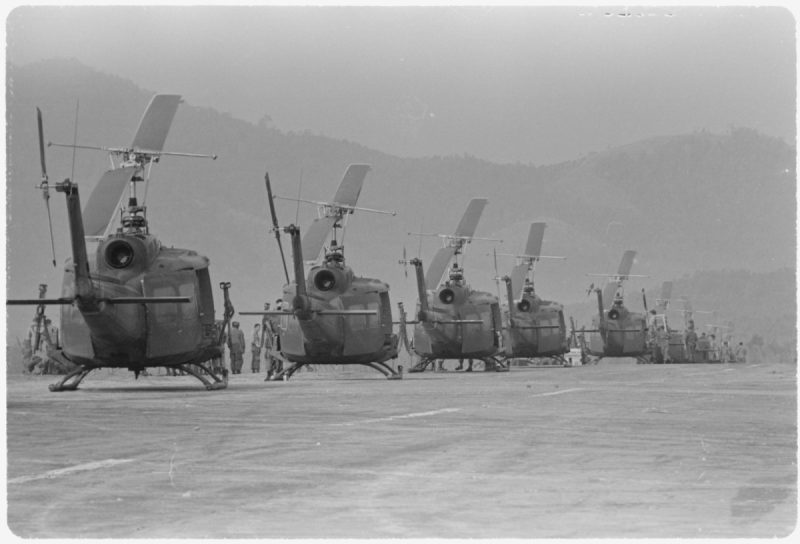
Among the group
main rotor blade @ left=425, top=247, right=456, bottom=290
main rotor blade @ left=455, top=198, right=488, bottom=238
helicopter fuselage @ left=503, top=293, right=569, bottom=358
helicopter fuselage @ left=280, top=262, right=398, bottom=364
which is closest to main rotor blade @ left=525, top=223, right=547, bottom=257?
helicopter fuselage @ left=503, top=293, right=569, bottom=358

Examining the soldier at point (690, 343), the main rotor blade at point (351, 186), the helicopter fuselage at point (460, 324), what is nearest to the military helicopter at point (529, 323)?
the helicopter fuselage at point (460, 324)

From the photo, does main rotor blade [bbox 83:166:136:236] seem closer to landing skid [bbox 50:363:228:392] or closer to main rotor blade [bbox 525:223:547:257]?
landing skid [bbox 50:363:228:392]

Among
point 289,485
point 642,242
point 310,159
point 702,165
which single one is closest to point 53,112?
point 310,159

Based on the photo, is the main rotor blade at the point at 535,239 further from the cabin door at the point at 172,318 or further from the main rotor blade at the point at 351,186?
the cabin door at the point at 172,318

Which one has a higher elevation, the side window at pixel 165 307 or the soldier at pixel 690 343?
the side window at pixel 165 307

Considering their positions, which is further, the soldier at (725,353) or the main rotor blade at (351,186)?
the soldier at (725,353)

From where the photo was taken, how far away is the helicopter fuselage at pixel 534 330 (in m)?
66.5

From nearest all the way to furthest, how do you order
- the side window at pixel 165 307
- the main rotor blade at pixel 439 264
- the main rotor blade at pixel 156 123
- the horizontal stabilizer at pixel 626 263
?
the side window at pixel 165 307
the main rotor blade at pixel 156 123
the main rotor blade at pixel 439 264
the horizontal stabilizer at pixel 626 263

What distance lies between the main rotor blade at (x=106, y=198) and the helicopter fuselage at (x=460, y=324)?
76.9ft

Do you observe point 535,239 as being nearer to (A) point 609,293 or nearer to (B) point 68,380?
(A) point 609,293

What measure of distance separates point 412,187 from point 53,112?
161 ft

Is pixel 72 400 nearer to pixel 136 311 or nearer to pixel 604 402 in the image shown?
pixel 136 311

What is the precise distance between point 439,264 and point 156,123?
25.0m

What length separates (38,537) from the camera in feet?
30.5
